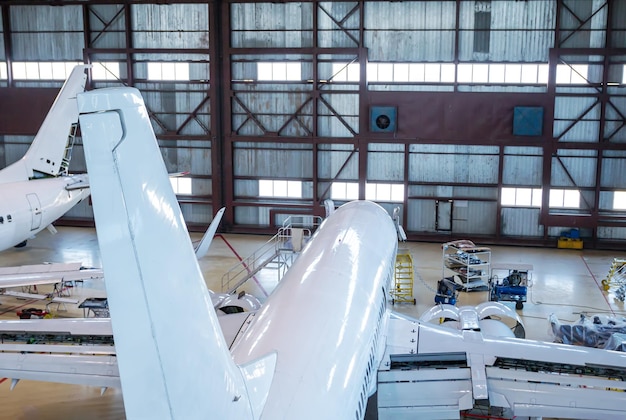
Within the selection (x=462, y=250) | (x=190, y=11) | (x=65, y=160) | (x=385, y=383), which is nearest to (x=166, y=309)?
(x=385, y=383)

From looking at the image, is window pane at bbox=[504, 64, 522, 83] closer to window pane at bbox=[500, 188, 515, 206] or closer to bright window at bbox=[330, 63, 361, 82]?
window pane at bbox=[500, 188, 515, 206]

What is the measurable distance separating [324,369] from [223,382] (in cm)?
340

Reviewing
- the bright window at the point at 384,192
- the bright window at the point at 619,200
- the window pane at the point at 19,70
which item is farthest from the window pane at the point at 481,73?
the window pane at the point at 19,70

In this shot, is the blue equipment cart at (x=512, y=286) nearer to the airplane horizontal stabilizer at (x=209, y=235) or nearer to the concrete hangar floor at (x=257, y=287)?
the concrete hangar floor at (x=257, y=287)

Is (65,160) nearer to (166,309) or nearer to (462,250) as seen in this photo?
(462,250)

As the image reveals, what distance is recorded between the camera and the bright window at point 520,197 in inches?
1414

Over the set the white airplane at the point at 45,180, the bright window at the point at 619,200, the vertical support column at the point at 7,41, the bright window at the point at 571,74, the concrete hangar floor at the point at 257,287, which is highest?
the vertical support column at the point at 7,41

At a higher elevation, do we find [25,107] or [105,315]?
[25,107]

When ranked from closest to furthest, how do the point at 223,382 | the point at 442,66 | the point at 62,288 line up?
the point at 223,382
the point at 62,288
the point at 442,66

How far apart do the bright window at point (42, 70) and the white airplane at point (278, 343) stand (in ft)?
86.3

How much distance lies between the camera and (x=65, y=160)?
31016 millimetres

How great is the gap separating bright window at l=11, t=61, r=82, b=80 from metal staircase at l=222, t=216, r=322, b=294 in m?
16.5

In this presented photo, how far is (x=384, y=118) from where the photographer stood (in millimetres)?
35969

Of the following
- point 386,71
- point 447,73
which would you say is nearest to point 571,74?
point 447,73
